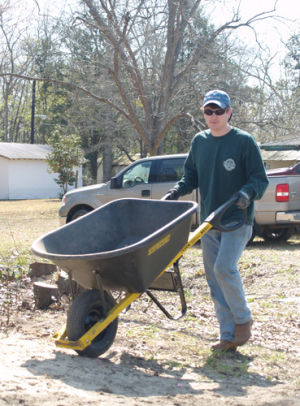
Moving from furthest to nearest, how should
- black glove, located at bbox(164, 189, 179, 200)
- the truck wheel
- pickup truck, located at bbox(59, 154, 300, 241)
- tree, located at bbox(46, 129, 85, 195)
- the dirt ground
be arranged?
tree, located at bbox(46, 129, 85, 195)
the truck wheel
pickup truck, located at bbox(59, 154, 300, 241)
black glove, located at bbox(164, 189, 179, 200)
the dirt ground

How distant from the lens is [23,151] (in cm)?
4131

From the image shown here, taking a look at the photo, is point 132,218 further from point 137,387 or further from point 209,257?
point 137,387

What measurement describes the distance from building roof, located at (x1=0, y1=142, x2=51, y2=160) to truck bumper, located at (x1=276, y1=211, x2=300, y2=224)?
3106 centimetres

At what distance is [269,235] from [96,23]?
12.3 m

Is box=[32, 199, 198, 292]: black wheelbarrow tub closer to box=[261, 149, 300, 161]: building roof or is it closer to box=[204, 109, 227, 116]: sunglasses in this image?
box=[204, 109, 227, 116]: sunglasses

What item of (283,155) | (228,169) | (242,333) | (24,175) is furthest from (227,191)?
(24,175)

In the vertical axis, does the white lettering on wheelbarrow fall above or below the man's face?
below

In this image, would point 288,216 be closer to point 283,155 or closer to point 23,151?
point 283,155

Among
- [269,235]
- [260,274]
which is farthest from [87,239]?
[269,235]

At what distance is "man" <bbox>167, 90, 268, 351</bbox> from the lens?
182 inches

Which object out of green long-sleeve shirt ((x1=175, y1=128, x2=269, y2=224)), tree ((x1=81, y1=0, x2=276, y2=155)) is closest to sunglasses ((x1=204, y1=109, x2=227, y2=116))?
green long-sleeve shirt ((x1=175, y1=128, x2=269, y2=224))

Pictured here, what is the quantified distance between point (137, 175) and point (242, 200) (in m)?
7.24

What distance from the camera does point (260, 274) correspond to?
8258mm

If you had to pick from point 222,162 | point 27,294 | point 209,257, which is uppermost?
point 222,162
